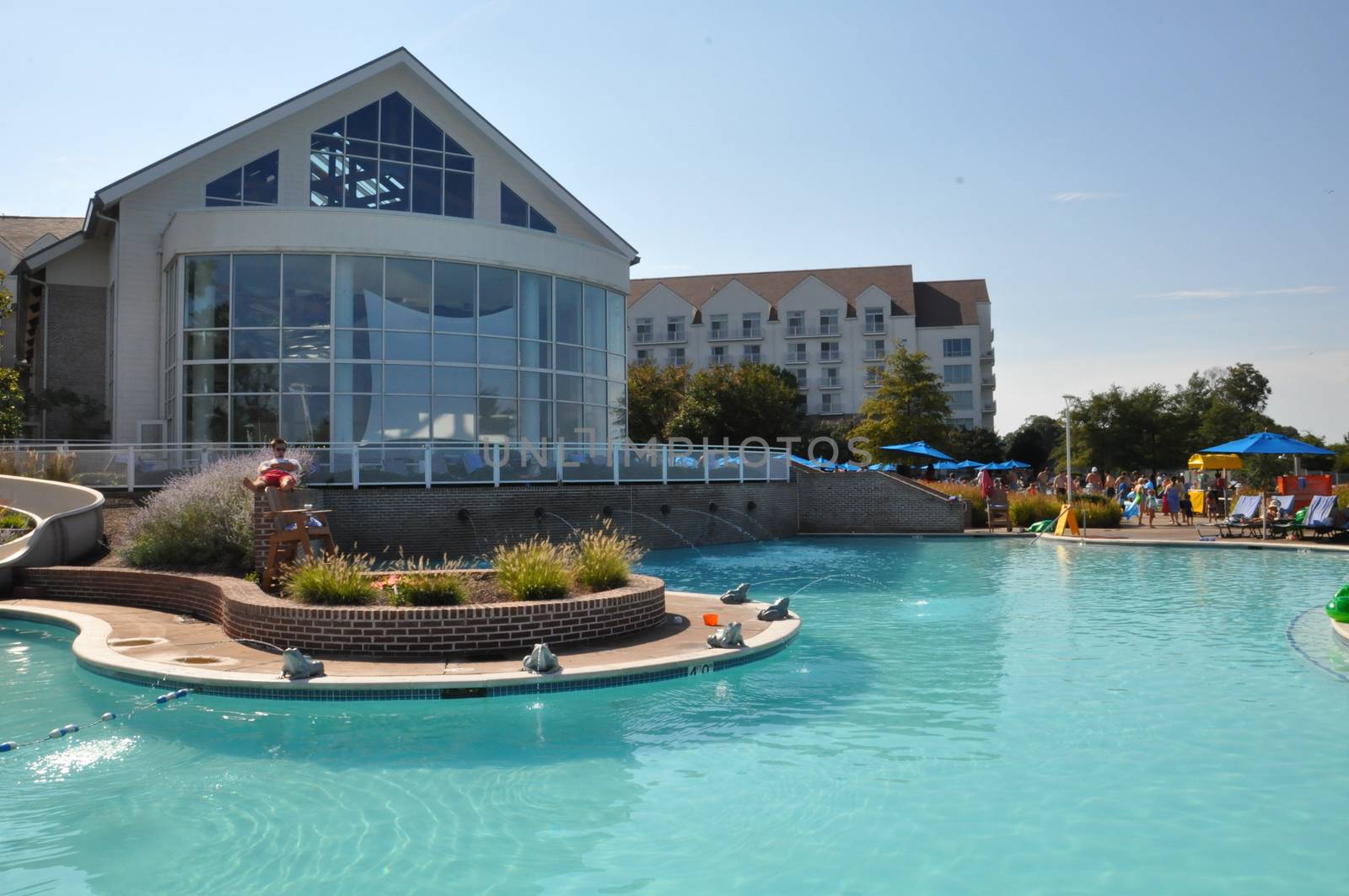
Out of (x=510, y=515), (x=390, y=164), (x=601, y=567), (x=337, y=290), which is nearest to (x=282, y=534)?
(x=601, y=567)

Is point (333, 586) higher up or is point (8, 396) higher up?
point (8, 396)

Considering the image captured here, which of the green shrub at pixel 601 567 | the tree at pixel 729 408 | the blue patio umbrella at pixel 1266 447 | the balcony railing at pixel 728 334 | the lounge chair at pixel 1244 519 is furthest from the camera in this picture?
the balcony railing at pixel 728 334

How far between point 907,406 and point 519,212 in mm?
26248

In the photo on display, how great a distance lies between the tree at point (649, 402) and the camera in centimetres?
4194

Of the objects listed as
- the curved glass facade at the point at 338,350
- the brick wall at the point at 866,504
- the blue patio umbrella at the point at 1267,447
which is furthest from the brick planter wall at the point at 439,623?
the blue patio umbrella at the point at 1267,447

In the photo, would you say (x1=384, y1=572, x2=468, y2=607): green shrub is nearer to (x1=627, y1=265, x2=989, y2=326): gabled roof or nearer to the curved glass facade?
the curved glass facade

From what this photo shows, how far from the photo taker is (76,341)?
90.4 feet

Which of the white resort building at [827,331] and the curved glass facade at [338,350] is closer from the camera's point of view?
the curved glass facade at [338,350]

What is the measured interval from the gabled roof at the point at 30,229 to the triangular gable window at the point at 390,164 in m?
8.54

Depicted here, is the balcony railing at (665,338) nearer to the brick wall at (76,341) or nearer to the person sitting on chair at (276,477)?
the brick wall at (76,341)

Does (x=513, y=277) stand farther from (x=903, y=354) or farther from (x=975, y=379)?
(x=975, y=379)

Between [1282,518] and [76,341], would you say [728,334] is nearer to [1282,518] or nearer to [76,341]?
[76,341]

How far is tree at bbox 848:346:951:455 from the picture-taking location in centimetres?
4906

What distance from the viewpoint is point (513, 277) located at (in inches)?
987
